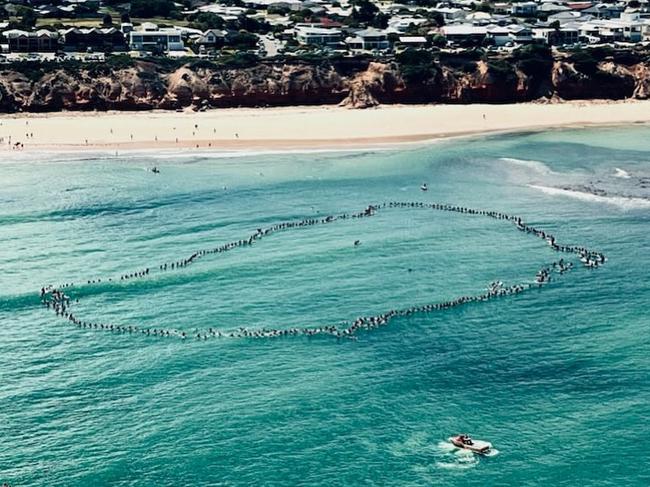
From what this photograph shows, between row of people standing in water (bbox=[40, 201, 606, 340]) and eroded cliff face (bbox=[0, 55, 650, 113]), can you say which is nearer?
row of people standing in water (bbox=[40, 201, 606, 340])

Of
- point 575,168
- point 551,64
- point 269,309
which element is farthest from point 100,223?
point 551,64

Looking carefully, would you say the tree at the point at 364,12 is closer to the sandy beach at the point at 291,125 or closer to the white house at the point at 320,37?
the white house at the point at 320,37

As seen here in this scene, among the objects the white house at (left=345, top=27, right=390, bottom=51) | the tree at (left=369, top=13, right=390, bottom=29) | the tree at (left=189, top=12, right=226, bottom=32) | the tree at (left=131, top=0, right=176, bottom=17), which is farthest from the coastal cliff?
the tree at (left=131, top=0, right=176, bottom=17)

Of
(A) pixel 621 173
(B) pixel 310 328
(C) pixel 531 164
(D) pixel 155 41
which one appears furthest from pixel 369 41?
(B) pixel 310 328

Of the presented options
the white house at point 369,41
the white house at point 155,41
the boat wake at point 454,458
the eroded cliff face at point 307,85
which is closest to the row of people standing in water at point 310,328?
the boat wake at point 454,458

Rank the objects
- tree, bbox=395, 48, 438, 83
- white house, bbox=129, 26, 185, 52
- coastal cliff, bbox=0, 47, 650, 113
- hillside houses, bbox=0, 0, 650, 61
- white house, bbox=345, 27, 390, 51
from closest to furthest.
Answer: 1. coastal cliff, bbox=0, 47, 650, 113
2. tree, bbox=395, 48, 438, 83
3. white house, bbox=129, 26, 185, 52
4. hillside houses, bbox=0, 0, 650, 61
5. white house, bbox=345, 27, 390, 51

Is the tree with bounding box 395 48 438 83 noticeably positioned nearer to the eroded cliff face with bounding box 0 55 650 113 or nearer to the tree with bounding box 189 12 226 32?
the eroded cliff face with bounding box 0 55 650 113

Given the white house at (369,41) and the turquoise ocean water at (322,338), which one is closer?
the turquoise ocean water at (322,338)
